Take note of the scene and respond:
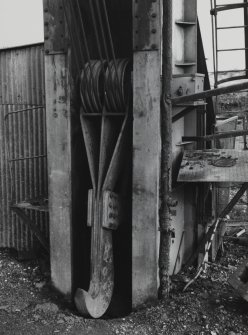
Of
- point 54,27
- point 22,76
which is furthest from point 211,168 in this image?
point 22,76

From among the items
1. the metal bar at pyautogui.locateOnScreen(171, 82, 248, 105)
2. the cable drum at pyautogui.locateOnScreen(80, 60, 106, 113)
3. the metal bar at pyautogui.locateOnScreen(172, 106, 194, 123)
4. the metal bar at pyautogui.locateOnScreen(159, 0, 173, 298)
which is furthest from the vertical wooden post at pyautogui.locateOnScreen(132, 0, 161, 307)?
the metal bar at pyautogui.locateOnScreen(172, 106, 194, 123)

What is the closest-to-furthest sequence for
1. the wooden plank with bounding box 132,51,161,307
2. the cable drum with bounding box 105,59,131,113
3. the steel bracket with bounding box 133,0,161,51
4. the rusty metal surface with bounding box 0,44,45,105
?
the steel bracket with bounding box 133,0,161,51, the wooden plank with bounding box 132,51,161,307, the cable drum with bounding box 105,59,131,113, the rusty metal surface with bounding box 0,44,45,105

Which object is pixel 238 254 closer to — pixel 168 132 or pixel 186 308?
pixel 186 308

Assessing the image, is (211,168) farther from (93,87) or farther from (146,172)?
(93,87)

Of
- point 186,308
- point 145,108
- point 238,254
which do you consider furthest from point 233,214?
point 145,108

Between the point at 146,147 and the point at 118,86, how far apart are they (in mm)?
901

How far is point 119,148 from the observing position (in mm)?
5668

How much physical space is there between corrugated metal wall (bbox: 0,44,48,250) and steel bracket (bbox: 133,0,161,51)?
8.05ft

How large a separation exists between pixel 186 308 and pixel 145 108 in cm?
271

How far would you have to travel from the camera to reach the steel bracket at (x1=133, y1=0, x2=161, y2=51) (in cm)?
519

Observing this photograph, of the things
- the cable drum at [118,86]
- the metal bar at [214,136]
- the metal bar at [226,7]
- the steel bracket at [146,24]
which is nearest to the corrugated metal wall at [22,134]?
the cable drum at [118,86]

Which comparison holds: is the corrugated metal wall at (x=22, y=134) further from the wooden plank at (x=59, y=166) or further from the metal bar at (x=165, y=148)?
the metal bar at (x=165, y=148)

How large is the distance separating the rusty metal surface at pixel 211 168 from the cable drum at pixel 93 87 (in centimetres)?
155

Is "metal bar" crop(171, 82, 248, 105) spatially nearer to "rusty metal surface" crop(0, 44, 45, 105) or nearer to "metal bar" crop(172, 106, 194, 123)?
"metal bar" crop(172, 106, 194, 123)
